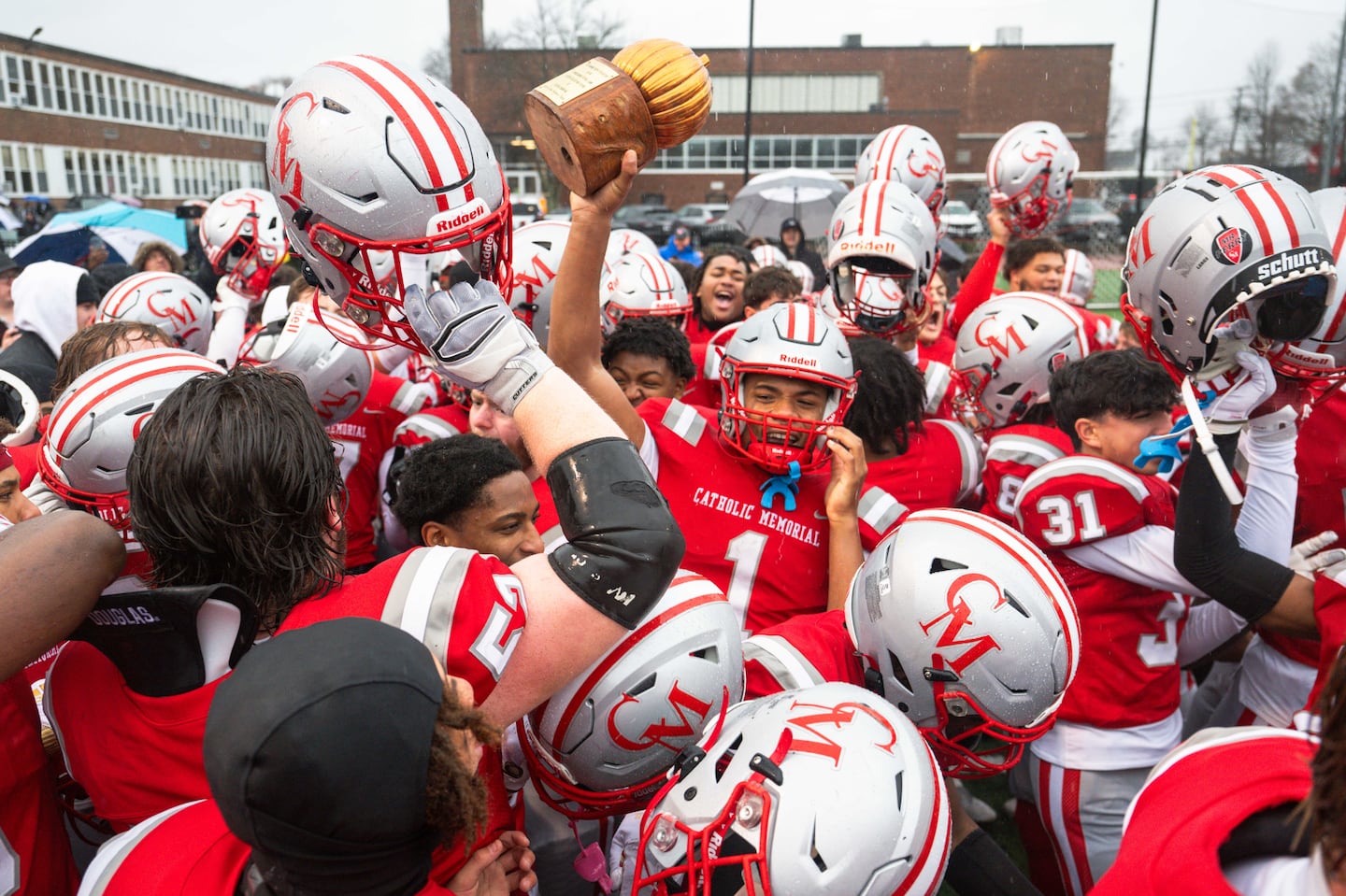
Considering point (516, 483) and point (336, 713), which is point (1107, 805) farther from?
point (336, 713)

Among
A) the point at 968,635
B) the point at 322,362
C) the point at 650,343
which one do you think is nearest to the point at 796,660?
the point at 968,635

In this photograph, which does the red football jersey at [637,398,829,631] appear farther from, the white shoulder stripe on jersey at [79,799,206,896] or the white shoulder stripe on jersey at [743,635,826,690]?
the white shoulder stripe on jersey at [79,799,206,896]

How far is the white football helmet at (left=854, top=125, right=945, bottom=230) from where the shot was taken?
5.94 metres

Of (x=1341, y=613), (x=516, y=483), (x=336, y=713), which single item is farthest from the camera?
(x=516, y=483)

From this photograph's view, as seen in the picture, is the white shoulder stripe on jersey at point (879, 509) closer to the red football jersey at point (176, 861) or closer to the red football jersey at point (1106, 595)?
the red football jersey at point (1106, 595)

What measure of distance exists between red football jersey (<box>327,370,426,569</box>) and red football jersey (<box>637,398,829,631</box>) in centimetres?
192

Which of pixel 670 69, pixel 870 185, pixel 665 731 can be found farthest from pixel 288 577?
pixel 870 185

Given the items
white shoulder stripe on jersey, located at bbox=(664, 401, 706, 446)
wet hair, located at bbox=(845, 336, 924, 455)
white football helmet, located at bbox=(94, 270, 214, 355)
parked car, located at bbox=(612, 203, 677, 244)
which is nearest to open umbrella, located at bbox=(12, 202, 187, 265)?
white football helmet, located at bbox=(94, 270, 214, 355)

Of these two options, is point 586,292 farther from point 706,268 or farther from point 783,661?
point 706,268

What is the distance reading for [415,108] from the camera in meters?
1.97

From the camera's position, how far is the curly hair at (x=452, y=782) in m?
1.33

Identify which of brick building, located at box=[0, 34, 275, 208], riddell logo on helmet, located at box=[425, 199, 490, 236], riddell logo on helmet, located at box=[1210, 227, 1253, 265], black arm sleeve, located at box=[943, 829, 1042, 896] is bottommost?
black arm sleeve, located at box=[943, 829, 1042, 896]

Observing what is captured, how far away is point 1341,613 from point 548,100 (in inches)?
95.9

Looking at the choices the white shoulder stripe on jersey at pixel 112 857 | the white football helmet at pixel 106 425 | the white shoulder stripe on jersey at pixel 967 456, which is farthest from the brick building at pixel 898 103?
the white shoulder stripe on jersey at pixel 112 857
